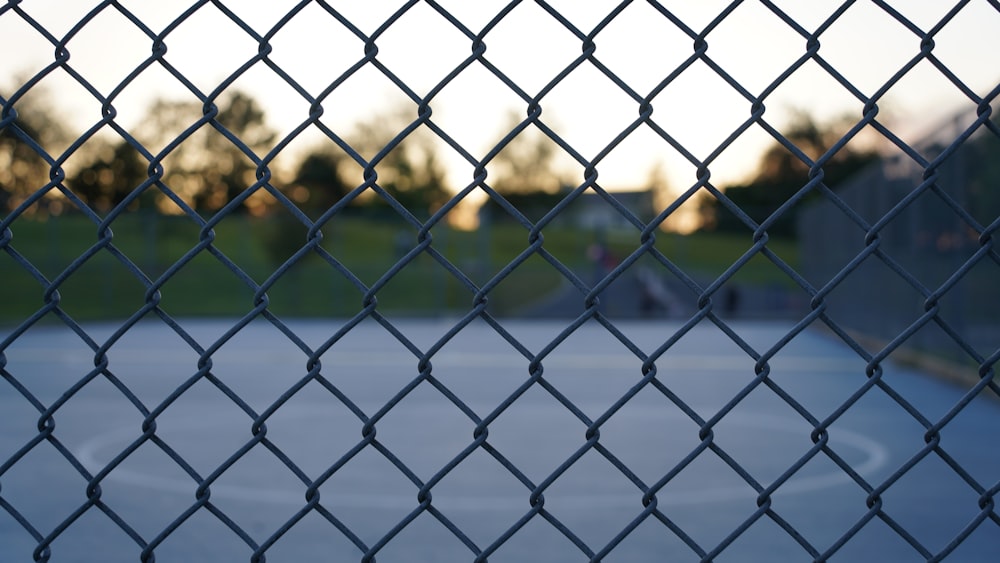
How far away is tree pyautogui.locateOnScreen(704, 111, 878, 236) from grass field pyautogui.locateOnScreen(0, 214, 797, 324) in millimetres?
658

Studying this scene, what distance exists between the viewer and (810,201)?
34.4m

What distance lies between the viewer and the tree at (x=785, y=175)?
2475cm

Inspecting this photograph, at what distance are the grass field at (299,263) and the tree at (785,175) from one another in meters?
0.66

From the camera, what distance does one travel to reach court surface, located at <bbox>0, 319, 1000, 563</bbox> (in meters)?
2.14

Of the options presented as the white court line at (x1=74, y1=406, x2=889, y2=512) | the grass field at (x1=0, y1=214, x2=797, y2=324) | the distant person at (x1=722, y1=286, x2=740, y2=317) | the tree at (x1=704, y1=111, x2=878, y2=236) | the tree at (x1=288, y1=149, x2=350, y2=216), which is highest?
the tree at (x1=704, y1=111, x2=878, y2=236)

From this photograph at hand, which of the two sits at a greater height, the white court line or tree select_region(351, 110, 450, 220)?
tree select_region(351, 110, 450, 220)

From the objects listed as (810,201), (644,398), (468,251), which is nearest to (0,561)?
(644,398)

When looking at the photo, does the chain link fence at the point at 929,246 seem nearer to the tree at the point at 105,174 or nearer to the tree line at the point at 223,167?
the tree line at the point at 223,167

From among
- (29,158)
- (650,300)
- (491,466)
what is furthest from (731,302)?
(491,466)

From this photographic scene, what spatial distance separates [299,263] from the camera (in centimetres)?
2728

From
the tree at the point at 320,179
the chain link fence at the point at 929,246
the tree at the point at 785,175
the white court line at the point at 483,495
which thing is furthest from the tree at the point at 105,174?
the white court line at the point at 483,495

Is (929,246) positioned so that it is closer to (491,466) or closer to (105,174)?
(491,466)

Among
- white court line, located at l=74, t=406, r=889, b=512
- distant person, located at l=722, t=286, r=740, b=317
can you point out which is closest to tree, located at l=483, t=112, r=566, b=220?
distant person, located at l=722, t=286, r=740, b=317

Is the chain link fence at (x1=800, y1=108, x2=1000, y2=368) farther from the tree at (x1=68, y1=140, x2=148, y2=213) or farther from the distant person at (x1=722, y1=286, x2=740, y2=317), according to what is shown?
the tree at (x1=68, y1=140, x2=148, y2=213)
